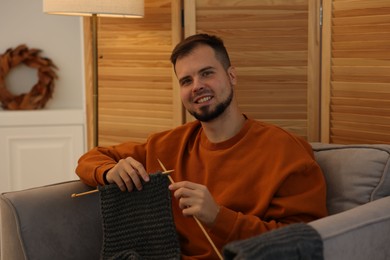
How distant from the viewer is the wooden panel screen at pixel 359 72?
218cm

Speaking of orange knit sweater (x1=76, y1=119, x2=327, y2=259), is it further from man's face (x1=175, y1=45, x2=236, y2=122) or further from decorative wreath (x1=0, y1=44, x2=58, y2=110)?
decorative wreath (x1=0, y1=44, x2=58, y2=110)

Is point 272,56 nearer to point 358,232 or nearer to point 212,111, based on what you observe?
point 212,111

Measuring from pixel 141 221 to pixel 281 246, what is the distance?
1.95 ft

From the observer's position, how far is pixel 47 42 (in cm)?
347

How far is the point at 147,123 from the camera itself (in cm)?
275

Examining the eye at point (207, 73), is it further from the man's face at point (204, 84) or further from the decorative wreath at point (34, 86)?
the decorative wreath at point (34, 86)

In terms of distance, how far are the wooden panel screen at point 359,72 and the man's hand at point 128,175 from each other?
2.97 ft

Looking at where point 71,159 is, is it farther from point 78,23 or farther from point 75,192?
point 75,192

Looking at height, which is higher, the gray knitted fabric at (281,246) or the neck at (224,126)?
the neck at (224,126)

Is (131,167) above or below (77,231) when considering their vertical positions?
above

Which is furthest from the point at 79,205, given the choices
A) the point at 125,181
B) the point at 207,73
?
the point at 207,73

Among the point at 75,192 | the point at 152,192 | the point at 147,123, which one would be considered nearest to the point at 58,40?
the point at 147,123

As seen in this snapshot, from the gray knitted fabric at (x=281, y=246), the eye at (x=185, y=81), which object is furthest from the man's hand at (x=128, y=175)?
the gray knitted fabric at (x=281, y=246)

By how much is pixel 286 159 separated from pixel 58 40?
211 centimetres
